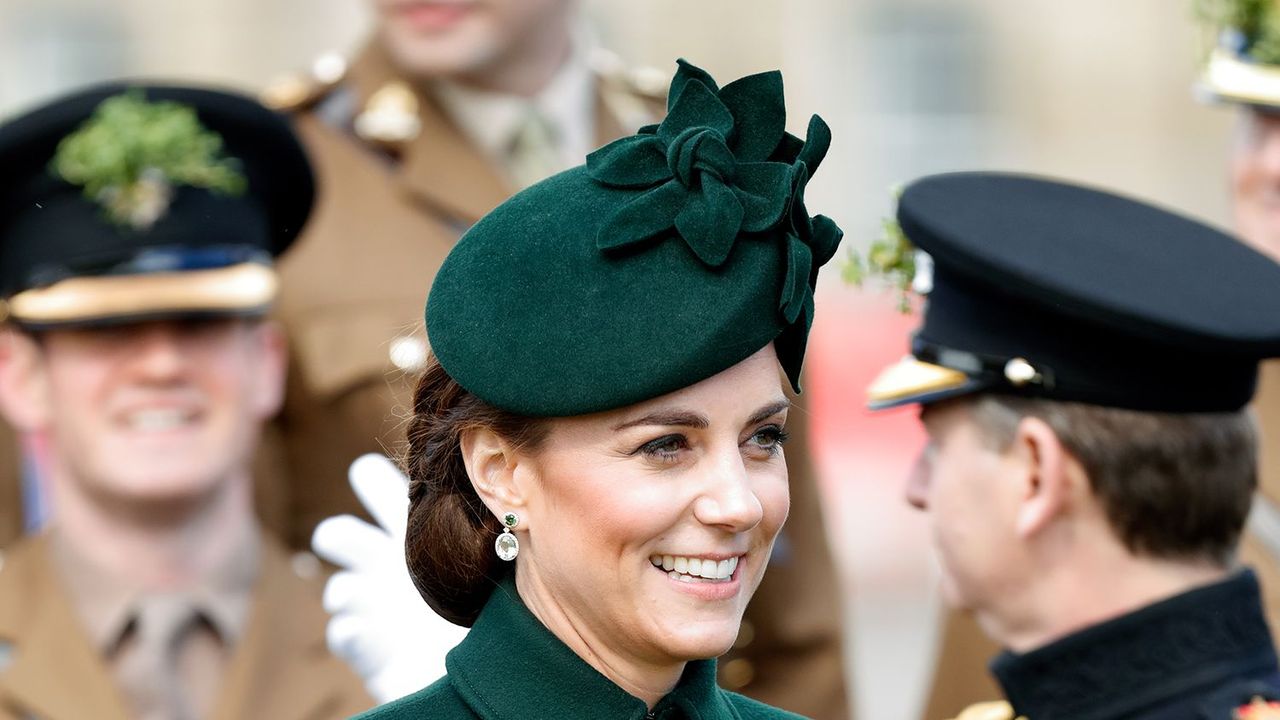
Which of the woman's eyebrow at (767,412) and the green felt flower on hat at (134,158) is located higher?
the woman's eyebrow at (767,412)

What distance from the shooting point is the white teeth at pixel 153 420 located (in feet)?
14.1

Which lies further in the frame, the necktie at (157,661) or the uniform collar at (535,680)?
the necktie at (157,661)

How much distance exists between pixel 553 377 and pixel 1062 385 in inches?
46.6

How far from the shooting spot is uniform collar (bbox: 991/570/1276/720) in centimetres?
356

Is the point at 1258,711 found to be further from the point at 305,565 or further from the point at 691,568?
the point at 305,565

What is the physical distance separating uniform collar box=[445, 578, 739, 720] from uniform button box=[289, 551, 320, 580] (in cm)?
156

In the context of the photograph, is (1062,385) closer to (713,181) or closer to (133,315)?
(713,181)

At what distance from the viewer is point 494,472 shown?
300 cm

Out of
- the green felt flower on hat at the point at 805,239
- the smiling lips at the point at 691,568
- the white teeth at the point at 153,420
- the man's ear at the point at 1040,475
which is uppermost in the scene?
the green felt flower on hat at the point at 805,239

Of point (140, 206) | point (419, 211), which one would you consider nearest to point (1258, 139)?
point (419, 211)

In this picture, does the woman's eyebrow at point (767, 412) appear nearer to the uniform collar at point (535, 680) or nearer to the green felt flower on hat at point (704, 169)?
the green felt flower on hat at point (704, 169)

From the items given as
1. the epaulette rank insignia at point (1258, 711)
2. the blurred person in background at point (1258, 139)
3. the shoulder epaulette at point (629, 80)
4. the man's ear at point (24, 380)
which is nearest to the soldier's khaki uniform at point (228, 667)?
the man's ear at point (24, 380)

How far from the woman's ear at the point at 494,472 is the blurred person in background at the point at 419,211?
1685 mm

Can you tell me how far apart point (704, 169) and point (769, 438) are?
0.34m
